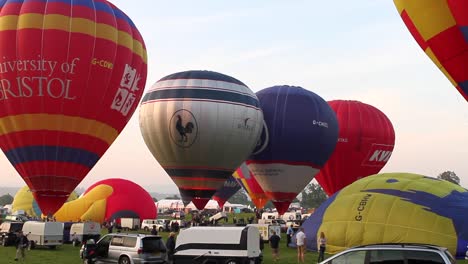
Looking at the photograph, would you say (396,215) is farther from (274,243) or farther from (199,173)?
(199,173)

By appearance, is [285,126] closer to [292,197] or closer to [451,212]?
[292,197]

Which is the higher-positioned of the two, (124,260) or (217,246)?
(217,246)

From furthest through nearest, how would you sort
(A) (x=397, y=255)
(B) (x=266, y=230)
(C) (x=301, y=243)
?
(B) (x=266, y=230) → (C) (x=301, y=243) → (A) (x=397, y=255)

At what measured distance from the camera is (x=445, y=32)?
74.4 feet

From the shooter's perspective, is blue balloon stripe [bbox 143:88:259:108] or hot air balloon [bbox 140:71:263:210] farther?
blue balloon stripe [bbox 143:88:259:108]

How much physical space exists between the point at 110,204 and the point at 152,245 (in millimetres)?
35041

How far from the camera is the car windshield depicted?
72.0 ft

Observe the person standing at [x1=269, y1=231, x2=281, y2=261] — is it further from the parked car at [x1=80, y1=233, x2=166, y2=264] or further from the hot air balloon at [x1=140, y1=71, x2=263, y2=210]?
the hot air balloon at [x1=140, y1=71, x2=263, y2=210]

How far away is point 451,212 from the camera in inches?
1070

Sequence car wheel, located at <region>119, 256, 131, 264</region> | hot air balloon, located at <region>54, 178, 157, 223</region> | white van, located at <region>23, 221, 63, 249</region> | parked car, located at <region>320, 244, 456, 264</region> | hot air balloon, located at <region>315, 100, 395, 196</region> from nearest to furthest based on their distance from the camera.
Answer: parked car, located at <region>320, 244, 456, 264</region>, car wheel, located at <region>119, 256, 131, 264</region>, white van, located at <region>23, 221, 63, 249</region>, hot air balloon, located at <region>315, 100, 395, 196</region>, hot air balloon, located at <region>54, 178, 157, 223</region>

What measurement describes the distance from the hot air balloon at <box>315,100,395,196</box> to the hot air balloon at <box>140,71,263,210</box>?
1272 cm

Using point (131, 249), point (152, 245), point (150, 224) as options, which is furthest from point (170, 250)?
point (150, 224)

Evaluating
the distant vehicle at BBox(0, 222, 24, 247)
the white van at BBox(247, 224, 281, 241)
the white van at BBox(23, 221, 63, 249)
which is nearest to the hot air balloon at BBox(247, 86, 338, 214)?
the white van at BBox(247, 224, 281, 241)

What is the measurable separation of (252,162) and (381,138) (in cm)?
1327
